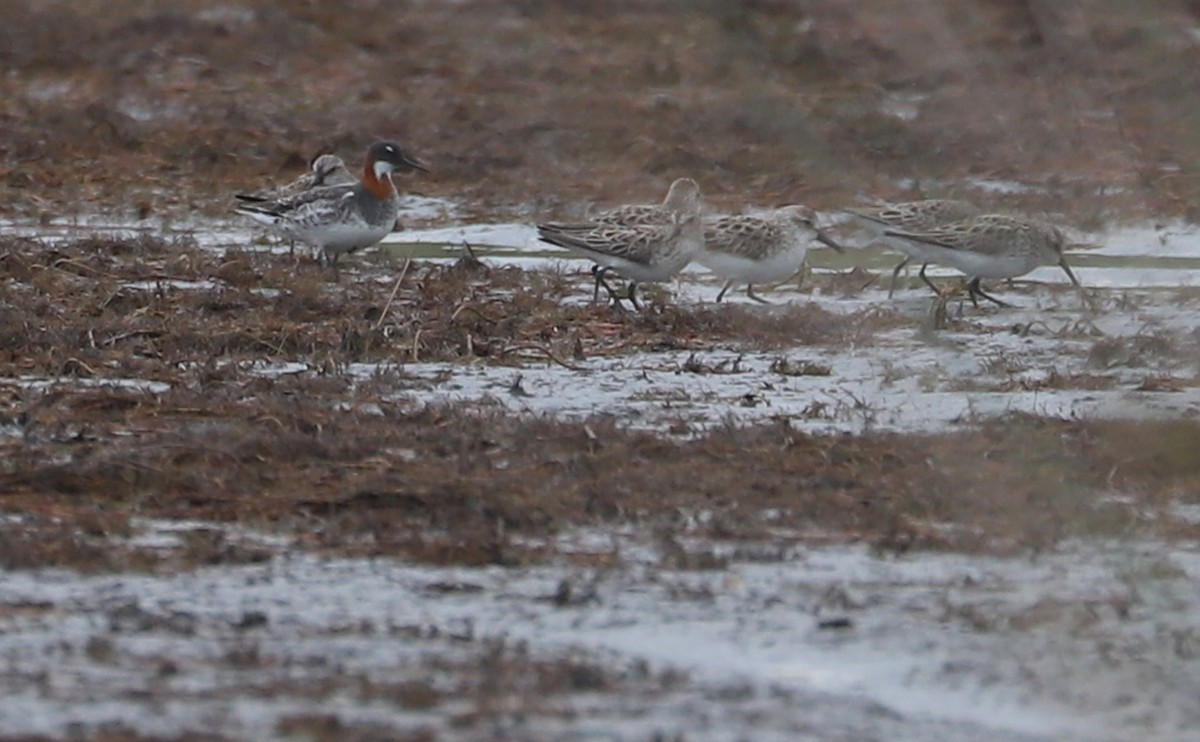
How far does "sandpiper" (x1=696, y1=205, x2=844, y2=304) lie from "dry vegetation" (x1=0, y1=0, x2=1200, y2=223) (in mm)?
507

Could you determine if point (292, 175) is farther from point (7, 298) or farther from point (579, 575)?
point (579, 575)

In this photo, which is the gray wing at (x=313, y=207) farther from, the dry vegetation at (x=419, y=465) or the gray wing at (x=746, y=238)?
the dry vegetation at (x=419, y=465)

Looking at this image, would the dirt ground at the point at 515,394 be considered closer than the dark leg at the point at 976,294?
Yes

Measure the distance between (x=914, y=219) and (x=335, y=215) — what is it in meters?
3.88

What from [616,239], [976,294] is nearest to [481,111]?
[616,239]

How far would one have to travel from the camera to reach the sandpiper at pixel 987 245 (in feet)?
47.1

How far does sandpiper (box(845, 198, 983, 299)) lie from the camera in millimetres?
14734

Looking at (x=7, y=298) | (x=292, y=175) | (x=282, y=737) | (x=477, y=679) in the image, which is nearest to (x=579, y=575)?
(x=477, y=679)

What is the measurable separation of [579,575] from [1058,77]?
2.75 meters

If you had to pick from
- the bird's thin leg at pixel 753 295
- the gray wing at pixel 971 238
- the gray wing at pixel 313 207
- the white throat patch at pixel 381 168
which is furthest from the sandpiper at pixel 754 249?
the white throat patch at pixel 381 168

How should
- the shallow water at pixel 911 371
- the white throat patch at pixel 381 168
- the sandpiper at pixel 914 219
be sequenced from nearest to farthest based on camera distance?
the shallow water at pixel 911 371
the sandpiper at pixel 914 219
the white throat patch at pixel 381 168

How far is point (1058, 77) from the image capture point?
6.00 metres

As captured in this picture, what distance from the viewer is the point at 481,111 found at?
24.6m

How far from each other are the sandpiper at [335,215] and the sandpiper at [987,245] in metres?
3.61
